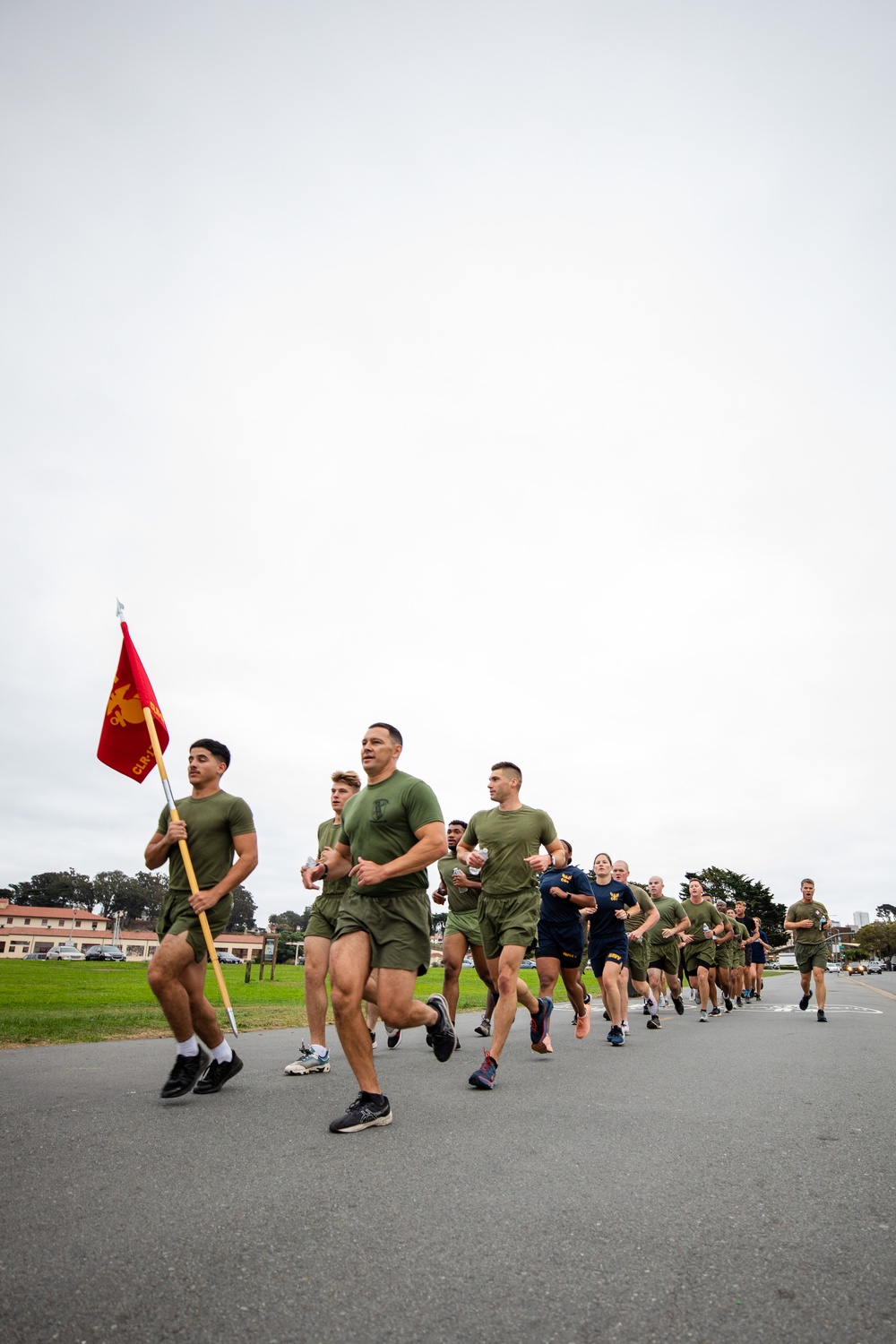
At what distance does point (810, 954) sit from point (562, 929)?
25.1 feet

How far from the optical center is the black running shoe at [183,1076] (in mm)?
5160

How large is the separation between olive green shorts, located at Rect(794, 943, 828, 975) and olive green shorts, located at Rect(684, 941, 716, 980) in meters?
1.36

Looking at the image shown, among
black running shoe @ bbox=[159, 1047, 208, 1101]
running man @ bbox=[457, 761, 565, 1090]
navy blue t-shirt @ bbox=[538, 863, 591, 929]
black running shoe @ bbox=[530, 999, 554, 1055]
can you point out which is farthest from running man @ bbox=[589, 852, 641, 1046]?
black running shoe @ bbox=[159, 1047, 208, 1101]

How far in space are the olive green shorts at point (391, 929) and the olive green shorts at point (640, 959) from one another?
895 cm

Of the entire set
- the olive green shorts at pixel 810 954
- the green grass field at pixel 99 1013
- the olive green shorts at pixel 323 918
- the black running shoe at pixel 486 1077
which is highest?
the olive green shorts at pixel 323 918

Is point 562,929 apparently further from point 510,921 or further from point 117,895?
point 117,895

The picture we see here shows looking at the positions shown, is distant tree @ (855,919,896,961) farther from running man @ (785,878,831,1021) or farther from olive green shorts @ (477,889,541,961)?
olive green shorts @ (477,889,541,961)

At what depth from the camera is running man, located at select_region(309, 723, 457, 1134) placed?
4.58 meters

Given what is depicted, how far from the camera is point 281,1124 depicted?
4.45 m

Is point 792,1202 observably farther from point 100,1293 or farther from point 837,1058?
point 837,1058

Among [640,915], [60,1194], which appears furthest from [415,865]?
[640,915]

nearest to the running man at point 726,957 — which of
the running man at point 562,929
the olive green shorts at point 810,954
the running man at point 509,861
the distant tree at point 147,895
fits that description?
the olive green shorts at point 810,954

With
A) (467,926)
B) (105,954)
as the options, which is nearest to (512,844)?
(467,926)

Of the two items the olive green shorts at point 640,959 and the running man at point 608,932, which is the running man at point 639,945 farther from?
the running man at point 608,932
